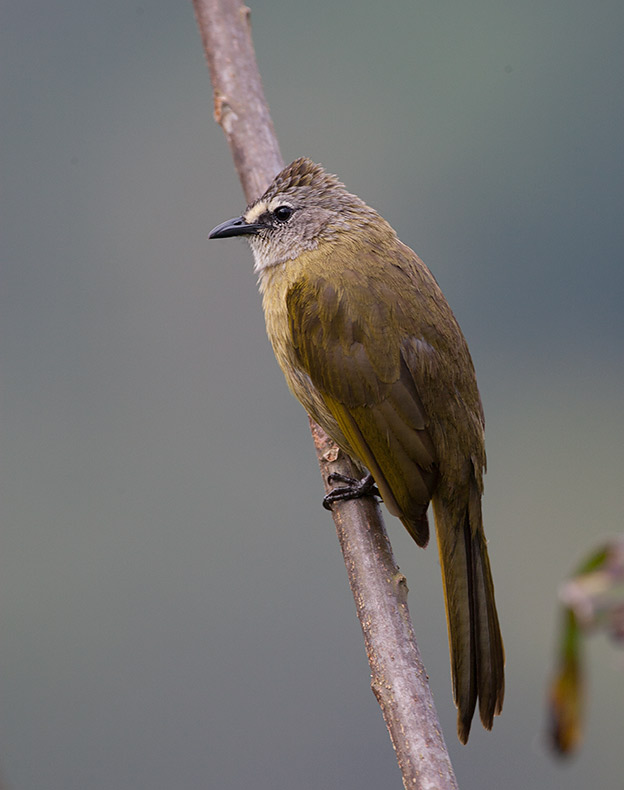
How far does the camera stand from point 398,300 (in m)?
2.34

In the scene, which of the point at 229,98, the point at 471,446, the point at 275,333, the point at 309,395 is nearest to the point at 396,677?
the point at 471,446

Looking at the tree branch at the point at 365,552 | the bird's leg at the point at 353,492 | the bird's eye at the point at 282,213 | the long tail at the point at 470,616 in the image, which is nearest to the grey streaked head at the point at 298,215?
the bird's eye at the point at 282,213

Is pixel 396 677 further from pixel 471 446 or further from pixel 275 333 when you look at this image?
pixel 275 333

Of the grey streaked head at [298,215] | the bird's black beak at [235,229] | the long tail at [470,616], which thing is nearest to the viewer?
the long tail at [470,616]

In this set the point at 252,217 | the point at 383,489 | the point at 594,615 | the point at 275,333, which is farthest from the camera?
the point at 252,217

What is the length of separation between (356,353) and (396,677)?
0.91 m

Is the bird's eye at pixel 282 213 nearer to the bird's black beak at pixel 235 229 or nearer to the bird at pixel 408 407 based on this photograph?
the bird's black beak at pixel 235 229

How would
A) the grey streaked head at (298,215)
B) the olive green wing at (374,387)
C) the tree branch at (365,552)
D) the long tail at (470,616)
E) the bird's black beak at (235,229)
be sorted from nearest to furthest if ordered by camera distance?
the tree branch at (365,552) → the long tail at (470,616) → the olive green wing at (374,387) → the grey streaked head at (298,215) → the bird's black beak at (235,229)

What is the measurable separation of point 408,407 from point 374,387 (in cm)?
11

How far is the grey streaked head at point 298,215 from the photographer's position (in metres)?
2.70

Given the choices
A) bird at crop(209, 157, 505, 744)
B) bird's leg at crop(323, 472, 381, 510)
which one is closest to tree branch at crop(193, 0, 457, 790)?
bird's leg at crop(323, 472, 381, 510)

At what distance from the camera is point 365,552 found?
2082 millimetres

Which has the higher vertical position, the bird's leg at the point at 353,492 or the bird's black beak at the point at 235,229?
the bird's black beak at the point at 235,229

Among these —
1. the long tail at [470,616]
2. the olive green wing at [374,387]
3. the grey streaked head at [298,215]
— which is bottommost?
the long tail at [470,616]
